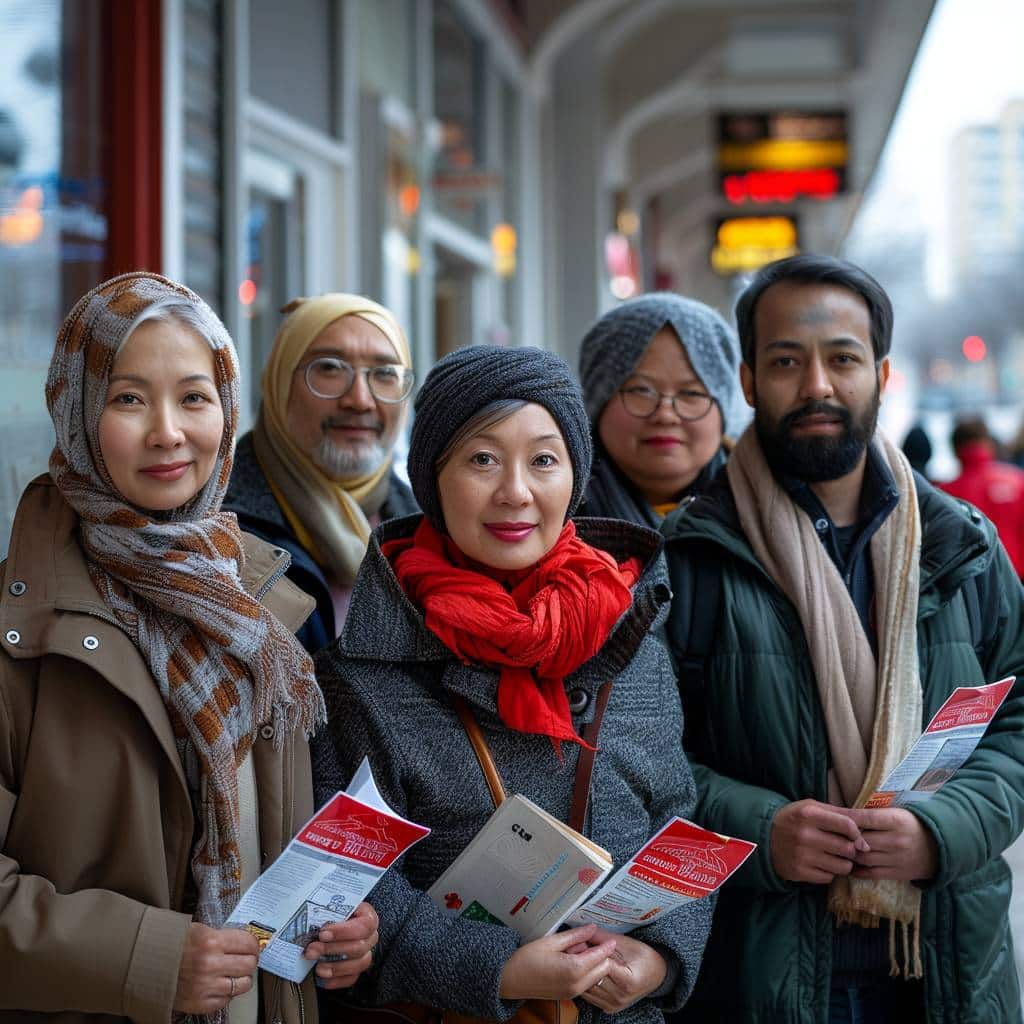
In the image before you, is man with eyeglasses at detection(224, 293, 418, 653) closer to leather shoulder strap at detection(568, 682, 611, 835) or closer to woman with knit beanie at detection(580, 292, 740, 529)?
woman with knit beanie at detection(580, 292, 740, 529)

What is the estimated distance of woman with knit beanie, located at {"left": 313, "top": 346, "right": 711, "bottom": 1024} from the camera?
1.84m

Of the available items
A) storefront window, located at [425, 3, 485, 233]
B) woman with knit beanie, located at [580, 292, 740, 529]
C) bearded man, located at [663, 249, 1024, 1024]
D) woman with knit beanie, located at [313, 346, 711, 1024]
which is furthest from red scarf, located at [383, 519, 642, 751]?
storefront window, located at [425, 3, 485, 233]

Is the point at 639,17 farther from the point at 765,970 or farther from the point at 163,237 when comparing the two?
the point at 765,970

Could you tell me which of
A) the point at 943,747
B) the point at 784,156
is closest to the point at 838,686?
the point at 943,747

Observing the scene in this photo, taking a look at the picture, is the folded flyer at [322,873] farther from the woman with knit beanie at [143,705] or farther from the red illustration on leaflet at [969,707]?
the red illustration on leaflet at [969,707]

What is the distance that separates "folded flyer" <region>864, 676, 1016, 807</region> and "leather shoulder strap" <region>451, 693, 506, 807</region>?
1.95 feet

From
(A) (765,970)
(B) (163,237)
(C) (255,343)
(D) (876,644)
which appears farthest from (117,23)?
(A) (765,970)

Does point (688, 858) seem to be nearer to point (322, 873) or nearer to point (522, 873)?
point (522, 873)

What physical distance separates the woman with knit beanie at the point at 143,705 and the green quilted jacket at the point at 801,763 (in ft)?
2.30

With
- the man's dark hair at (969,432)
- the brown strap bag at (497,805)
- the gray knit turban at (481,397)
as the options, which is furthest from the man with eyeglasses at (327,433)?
the man's dark hair at (969,432)

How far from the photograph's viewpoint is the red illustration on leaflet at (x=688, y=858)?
171 centimetres

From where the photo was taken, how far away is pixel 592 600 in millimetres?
1892

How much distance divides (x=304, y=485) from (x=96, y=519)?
2.69 feet

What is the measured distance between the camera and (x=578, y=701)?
1.95m
